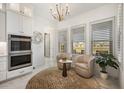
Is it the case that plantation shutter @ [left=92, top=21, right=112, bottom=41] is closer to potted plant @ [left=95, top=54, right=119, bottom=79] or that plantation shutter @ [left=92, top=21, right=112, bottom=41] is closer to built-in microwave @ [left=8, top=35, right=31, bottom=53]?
potted plant @ [left=95, top=54, right=119, bottom=79]

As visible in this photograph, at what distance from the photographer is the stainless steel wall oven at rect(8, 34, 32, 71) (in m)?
3.41

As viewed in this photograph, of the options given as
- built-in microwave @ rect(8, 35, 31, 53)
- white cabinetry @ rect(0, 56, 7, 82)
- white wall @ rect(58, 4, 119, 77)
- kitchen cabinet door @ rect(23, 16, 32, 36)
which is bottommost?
white cabinetry @ rect(0, 56, 7, 82)

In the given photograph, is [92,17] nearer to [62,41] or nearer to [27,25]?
[62,41]

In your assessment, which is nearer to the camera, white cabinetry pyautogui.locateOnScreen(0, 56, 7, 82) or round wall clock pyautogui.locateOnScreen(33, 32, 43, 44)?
white cabinetry pyautogui.locateOnScreen(0, 56, 7, 82)

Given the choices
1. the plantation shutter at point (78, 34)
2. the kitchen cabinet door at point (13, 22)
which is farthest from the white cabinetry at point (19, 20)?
the plantation shutter at point (78, 34)

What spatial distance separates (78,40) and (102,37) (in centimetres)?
139

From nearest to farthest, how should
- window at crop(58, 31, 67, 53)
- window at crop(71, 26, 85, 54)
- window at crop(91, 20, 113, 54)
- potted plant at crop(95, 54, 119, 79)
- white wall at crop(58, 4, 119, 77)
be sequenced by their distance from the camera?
potted plant at crop(95, 54, 119, 79) → white wall at crop(58, 4, 119, 77) → window at crop(91, 20, 113, 54) → window at crop(71, 26, 85, 54) → window at crop(58, 31, 67, 53)

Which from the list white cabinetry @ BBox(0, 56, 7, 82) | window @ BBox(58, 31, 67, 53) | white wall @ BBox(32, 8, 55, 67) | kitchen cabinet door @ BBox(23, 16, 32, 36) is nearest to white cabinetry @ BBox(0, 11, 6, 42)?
white cabinetry @ BBox(0, 56, 7, 82)

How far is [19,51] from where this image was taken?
3.66m

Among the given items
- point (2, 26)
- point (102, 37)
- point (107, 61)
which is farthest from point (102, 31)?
point (2, 26)

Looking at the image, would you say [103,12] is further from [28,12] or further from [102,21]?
[28,12]

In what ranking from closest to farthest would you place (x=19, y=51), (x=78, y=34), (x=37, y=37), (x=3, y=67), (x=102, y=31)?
(x=3, y=67)
(x=19, y=51)
(x=102, y=31)
(x=78, y=34)
(x=37, y=37)

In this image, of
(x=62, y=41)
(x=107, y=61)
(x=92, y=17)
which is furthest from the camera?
(x=62, y=41)

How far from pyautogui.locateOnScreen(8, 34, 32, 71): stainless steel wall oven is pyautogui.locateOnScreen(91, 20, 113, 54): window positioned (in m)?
2.84
